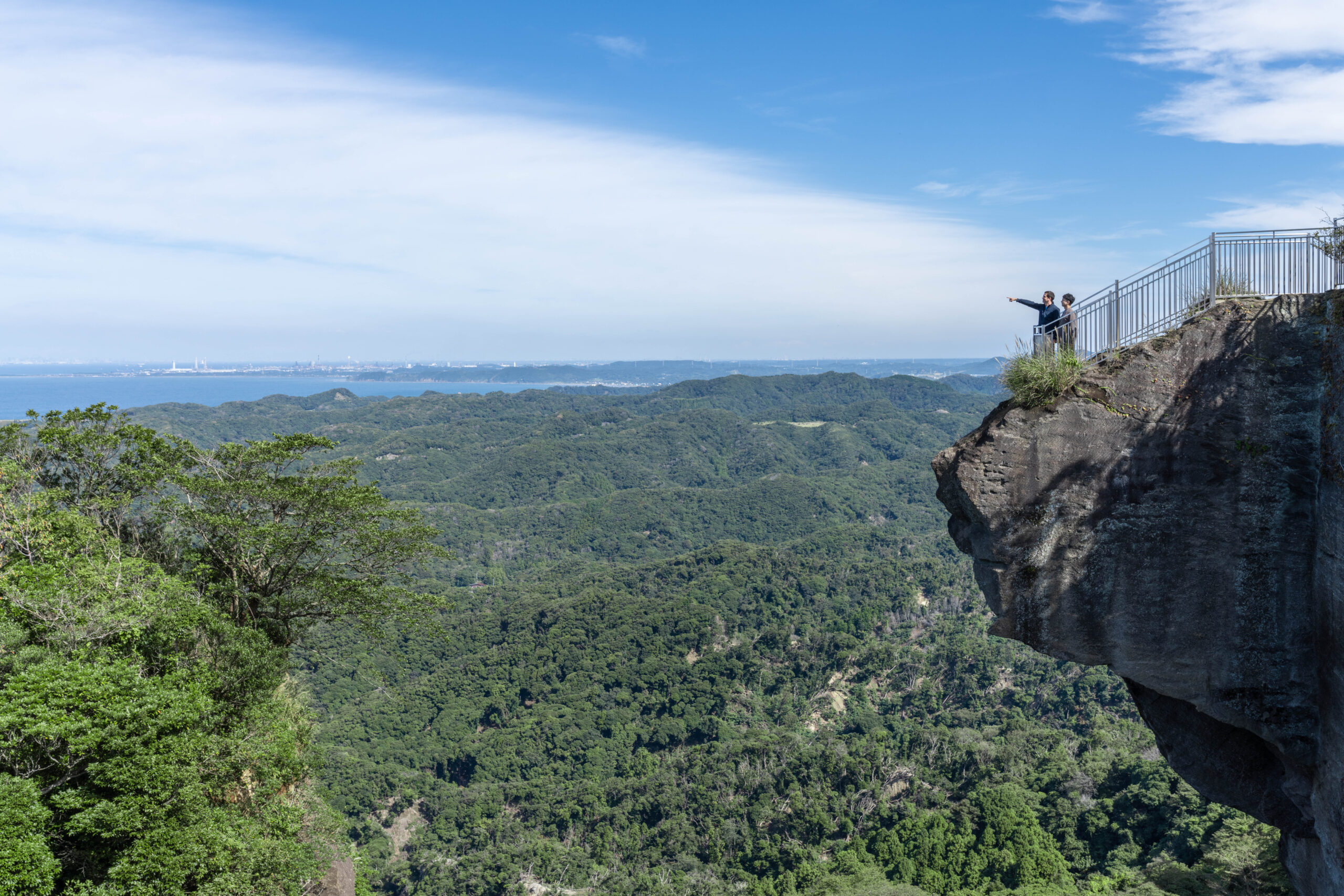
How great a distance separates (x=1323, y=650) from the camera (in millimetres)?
10773

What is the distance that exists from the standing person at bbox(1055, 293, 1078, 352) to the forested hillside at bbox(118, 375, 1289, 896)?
16.3 meters

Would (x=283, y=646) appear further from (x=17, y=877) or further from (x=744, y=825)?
(x=744, y=825)

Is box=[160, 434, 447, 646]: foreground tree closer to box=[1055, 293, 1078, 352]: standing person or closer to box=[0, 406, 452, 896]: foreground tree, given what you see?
box=[0, 406, 452, 896]: foreground tree

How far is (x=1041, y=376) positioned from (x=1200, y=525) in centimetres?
316

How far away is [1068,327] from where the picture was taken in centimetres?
1240

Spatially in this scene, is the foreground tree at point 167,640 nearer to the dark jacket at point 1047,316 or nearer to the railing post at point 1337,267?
the dark jacket at point 1047,316

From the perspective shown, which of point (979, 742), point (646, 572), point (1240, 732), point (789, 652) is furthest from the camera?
point (646, 572)

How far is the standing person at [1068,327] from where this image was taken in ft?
40.4

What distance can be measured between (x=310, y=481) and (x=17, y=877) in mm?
9513

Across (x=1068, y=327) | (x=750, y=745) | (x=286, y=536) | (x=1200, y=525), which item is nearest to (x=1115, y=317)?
(x=1068, y=327)

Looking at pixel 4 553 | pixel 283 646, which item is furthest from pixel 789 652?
pixel 4 553

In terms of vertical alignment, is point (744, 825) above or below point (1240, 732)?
below

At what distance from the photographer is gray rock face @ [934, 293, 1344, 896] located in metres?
10.8

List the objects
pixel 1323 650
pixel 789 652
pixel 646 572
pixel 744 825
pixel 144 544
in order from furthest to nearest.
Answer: pixel 646 572 → pixel 789 652 → pixel 744 825 → pixel 144 544 → pixel 1323 650
